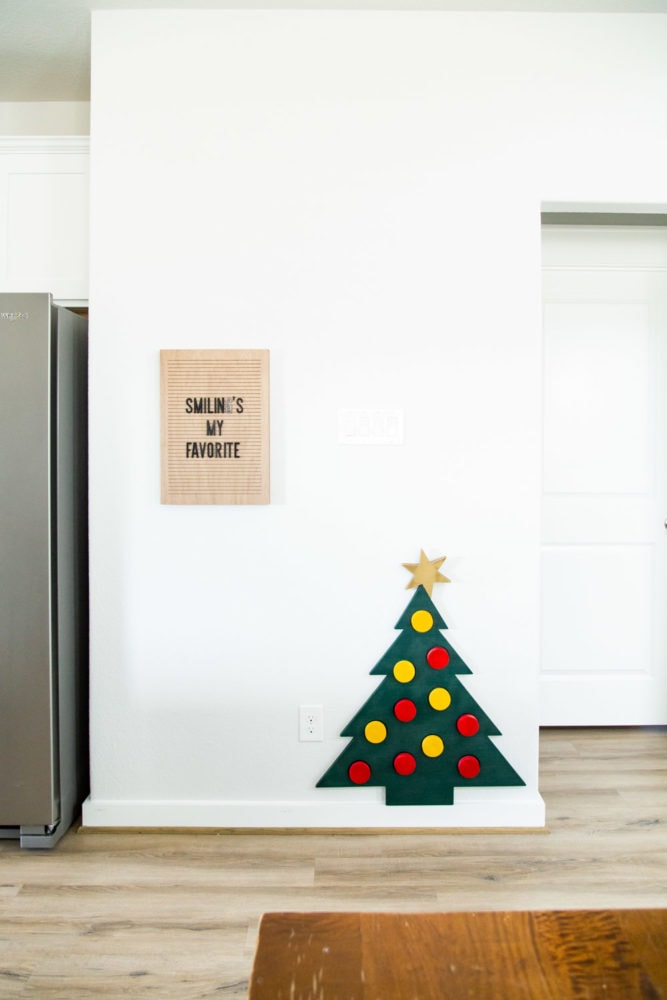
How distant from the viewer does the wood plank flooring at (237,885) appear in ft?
5.41

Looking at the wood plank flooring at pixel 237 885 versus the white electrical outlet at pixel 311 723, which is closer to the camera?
the wood plank flooring at pixel 237 885

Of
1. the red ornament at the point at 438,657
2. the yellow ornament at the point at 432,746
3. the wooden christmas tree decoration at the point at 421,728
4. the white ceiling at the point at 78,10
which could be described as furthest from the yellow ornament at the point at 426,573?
the white ceiling at the point at 78,10

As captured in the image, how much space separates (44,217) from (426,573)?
6.02 feet

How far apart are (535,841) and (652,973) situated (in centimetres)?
162

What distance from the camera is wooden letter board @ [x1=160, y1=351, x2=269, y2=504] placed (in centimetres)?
223

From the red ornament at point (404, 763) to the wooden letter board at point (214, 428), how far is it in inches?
37.4

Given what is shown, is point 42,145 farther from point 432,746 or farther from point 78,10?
point 432,746

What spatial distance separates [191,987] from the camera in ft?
5.18

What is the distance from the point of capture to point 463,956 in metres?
0.74

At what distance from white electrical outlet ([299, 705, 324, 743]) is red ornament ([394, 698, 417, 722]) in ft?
0.82

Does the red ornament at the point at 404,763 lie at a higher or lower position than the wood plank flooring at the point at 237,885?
higher

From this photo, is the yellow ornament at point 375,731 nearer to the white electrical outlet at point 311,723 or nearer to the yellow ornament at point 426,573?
the white electrical outlet at point 311,723

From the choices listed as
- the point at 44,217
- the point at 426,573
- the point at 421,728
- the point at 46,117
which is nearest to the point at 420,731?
the point at 421,728

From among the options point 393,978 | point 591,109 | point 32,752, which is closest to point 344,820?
point 32,752
